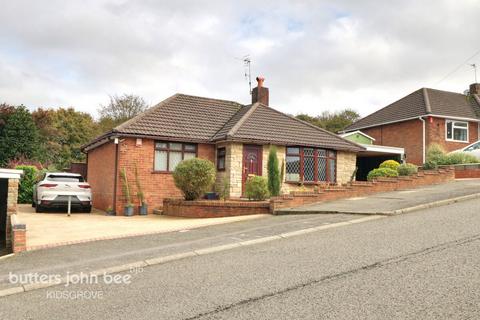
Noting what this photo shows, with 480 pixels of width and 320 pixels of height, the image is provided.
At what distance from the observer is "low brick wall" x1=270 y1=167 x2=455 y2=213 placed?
42.3 feet

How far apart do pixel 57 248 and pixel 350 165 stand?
15463 millimetres

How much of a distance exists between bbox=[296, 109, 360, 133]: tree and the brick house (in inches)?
688

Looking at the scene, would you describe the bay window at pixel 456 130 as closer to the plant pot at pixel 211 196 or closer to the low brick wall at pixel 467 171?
the low brick wall at pixel 467 171

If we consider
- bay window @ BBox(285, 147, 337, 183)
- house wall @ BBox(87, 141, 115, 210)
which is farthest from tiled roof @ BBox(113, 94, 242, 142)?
bay window @ BBox(285, 147, 337, 183)

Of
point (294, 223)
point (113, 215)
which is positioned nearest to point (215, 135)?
point (113, 215)

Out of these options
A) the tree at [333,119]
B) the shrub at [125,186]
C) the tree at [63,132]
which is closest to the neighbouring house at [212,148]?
the shrub at [125,186]

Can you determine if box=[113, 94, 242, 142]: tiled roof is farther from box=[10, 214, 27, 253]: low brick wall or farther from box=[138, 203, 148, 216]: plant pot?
box=[10, 214, 27, 253]: low brick wall

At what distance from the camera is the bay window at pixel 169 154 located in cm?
1691

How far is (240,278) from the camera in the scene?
219 inches

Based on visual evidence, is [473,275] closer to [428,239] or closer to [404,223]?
[428,239]

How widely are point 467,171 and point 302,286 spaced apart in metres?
16.7

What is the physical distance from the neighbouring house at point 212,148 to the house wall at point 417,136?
8.57 m

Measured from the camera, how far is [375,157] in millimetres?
25719

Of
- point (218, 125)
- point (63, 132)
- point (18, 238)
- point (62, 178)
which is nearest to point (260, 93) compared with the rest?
point (218, 125)
